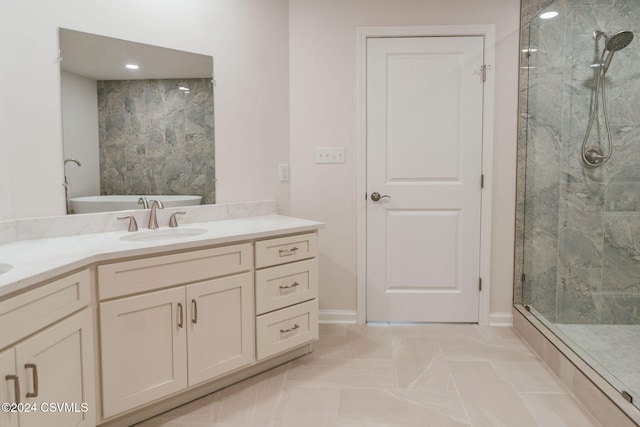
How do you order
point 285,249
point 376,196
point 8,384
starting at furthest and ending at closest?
point 376,196
point 285,249
point 8,384

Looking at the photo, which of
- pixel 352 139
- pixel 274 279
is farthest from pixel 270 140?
pixel 274 279

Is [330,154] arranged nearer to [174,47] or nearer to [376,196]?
[376,196]

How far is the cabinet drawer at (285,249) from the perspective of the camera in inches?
87.2

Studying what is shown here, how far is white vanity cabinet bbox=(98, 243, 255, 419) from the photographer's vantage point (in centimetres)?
171

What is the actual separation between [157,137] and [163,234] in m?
0.54

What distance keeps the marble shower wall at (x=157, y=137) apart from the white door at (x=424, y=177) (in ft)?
3.63

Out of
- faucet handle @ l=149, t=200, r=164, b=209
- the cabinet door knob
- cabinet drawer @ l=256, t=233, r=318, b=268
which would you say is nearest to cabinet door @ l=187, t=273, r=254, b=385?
the cabinet door knob

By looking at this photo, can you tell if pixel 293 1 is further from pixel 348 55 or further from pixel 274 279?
pixel 274 279

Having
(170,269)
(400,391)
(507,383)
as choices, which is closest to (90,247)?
(170,269)

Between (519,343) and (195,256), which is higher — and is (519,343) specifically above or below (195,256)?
below

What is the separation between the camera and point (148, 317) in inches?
70.8

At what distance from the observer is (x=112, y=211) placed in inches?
87.0

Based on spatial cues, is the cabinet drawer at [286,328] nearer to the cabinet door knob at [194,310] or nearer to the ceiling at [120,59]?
the cabinet door knob at [194,310]

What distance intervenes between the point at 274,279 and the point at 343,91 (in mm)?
1418
